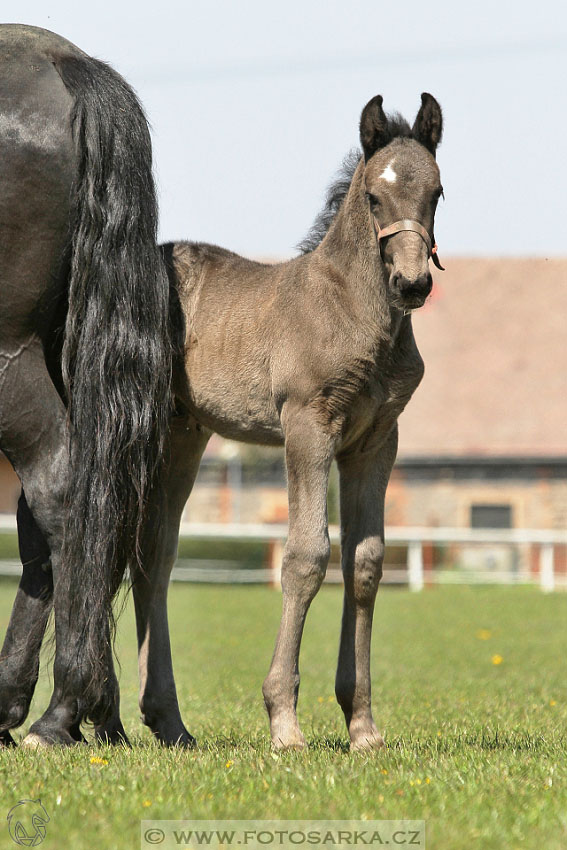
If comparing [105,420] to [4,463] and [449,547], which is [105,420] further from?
[4,463]

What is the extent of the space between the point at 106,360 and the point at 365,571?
1.50 meters

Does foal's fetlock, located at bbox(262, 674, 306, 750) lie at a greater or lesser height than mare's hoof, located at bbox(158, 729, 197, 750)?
greater

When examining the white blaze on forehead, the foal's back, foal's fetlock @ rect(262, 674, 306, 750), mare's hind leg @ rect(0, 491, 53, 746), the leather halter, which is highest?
the white blaze on forehead

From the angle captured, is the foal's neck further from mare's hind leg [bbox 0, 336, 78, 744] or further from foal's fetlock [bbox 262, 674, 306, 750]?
foal's fetlock [bbox 262, 674, 306, 750]

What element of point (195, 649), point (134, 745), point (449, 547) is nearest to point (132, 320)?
point (134, 745)

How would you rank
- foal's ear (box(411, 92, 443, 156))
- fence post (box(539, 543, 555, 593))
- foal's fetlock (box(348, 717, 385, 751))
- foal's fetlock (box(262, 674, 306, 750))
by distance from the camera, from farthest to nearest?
fence post (box(539, 543, 555, 593))
foal's fetlock (box(348, 717, 385, 751))
foal's ear (box(411, 92, 443, 156))
foal's fetlock (box(262, 674, 306, 750))

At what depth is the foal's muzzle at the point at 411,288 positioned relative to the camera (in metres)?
4.39

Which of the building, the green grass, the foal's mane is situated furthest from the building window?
the foal's mane

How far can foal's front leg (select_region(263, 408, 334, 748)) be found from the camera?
4.66m

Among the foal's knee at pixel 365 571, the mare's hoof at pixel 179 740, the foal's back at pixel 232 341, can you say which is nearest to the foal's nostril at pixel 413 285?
the foal's back at pixel 232 341

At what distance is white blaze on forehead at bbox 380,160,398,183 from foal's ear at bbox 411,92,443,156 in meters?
0.25

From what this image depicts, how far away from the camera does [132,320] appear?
4789 millimetres

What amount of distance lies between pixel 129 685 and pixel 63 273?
5.34m

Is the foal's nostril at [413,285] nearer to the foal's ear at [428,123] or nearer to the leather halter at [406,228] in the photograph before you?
the leather halter at [406,228]
